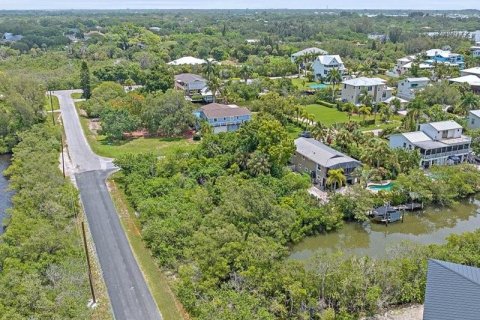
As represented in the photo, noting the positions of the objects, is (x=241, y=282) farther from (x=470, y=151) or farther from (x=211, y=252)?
(x=470, y=151)

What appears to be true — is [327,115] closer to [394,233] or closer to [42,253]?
[394,233]

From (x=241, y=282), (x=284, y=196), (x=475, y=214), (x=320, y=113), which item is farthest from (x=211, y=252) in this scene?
(x=320, y=113)

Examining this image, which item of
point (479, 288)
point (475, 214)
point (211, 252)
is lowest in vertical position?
point (475, 214)

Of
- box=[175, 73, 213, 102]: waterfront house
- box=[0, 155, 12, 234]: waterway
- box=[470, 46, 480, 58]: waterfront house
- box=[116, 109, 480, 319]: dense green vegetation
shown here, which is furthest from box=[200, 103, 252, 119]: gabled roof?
box=[470, 46, 480, 58]: waterfront house

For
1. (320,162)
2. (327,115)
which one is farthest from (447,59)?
(320,162)

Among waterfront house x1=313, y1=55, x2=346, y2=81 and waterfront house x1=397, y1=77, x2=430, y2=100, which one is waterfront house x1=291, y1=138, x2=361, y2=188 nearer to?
waterfront house x1=397, y1=77, x2=430, y2=100

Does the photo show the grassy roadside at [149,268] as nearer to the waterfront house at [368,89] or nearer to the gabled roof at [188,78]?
the gabled roof at [188,78]

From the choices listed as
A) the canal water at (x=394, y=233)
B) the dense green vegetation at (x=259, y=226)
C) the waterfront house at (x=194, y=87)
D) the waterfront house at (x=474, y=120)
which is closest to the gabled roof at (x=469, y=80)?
the waterfront house at (x=474, y=120)
